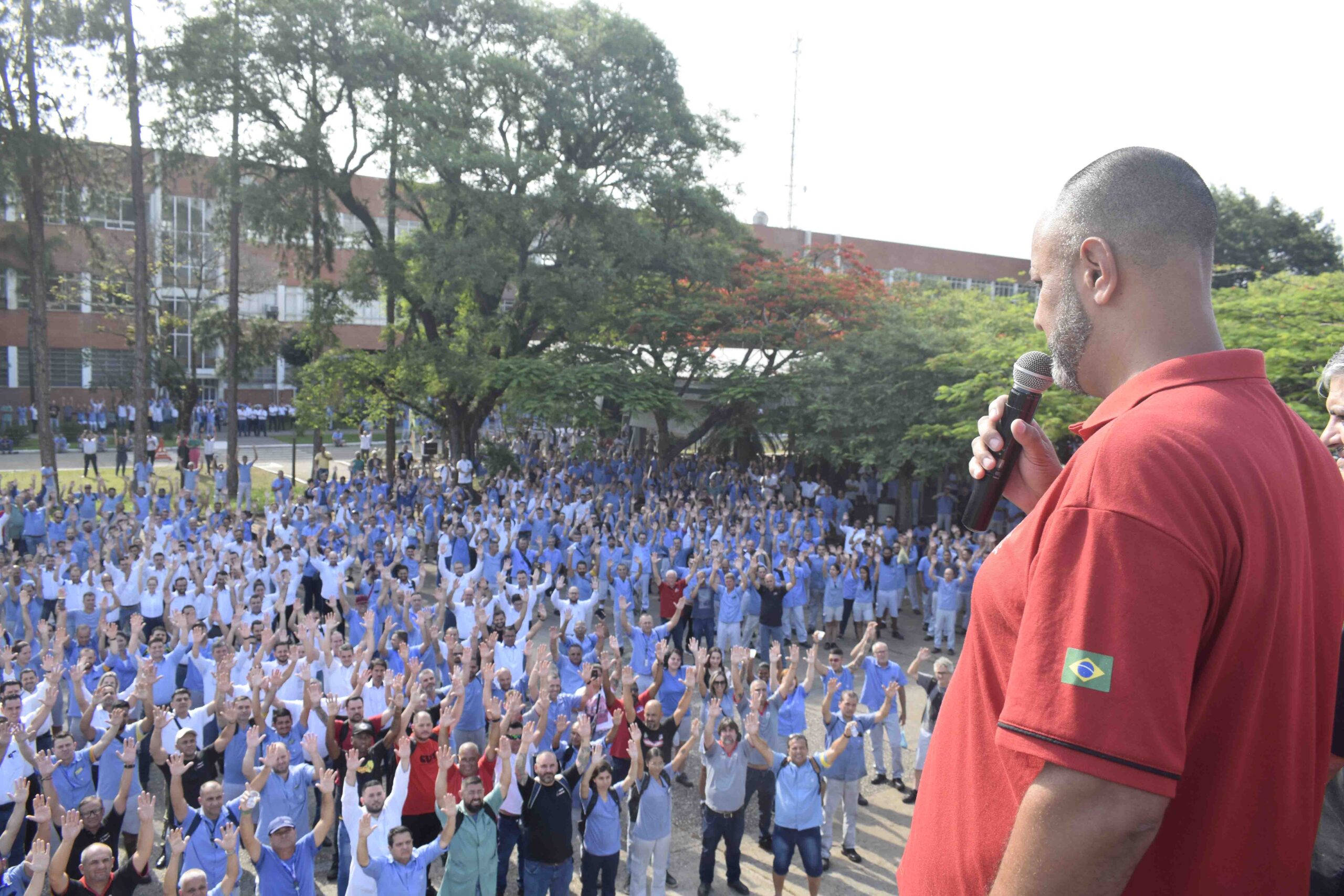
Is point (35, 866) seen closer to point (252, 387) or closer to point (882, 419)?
point (882, 419)

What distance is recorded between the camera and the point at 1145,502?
38.7 inches

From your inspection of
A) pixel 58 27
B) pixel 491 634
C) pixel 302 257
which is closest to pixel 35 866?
pixel 491 634

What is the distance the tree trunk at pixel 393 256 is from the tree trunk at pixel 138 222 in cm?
529

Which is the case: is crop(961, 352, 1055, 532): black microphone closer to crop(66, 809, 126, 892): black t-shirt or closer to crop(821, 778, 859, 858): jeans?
crop(66, 809, 126, 892): black t-shirt

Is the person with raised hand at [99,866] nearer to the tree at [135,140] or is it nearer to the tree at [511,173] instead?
the tree at [511,173]

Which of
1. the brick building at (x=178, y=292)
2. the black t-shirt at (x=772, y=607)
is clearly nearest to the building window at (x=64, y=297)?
the brick building at (x=178, y=292)

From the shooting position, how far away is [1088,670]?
975 millimetres

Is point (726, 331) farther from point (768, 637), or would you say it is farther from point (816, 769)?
point (816, 769)

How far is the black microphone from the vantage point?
1.88m

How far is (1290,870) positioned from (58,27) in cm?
2511

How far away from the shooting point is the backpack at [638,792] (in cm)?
731

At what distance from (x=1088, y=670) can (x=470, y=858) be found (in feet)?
20.8

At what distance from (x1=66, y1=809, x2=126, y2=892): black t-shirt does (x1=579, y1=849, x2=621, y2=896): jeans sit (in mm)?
3056

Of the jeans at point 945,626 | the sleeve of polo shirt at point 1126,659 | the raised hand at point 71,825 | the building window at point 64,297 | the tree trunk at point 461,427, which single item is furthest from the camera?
the building window at point 64,297
